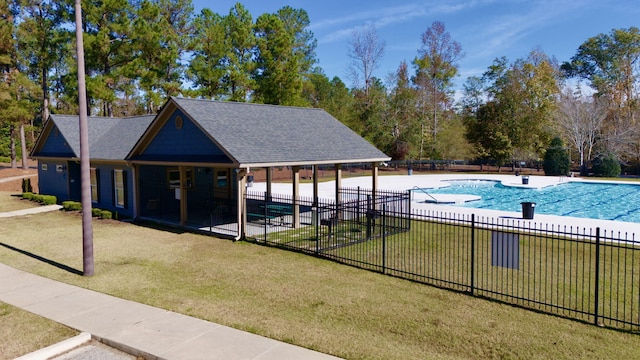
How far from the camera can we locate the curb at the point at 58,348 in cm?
749

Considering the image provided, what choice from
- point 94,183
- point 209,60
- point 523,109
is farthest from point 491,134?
point 94,183

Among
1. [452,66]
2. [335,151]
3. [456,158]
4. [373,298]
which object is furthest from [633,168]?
[373,298]

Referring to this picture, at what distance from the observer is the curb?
7.49m

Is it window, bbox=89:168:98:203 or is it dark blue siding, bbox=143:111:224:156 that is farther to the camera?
window, bbox=89:168:98:203

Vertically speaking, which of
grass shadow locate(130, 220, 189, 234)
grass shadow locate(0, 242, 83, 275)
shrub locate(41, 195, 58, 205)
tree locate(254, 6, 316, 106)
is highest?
tree locate(254, 6, 316, 106)

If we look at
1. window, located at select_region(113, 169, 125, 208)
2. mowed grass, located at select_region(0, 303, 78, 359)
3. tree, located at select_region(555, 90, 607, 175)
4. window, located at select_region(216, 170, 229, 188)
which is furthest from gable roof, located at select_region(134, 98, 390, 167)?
tree, located at select_region(555, 90, 607, 175)

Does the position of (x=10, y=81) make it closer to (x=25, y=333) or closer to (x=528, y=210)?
(x=25, y=333)

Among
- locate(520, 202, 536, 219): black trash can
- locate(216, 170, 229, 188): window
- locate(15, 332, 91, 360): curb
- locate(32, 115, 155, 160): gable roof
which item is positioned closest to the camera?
locate(15, 332, 91, 360): curb

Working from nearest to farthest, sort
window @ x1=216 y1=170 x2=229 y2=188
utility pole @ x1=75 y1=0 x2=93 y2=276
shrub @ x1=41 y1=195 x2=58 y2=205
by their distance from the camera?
utility pole @ x1=75 y1=0 x2=93 y2=276 → window @ x1=216 y1=170 x2=229 y2=188 → shrub @ x1=41 y1=195 x2=58 y2=205

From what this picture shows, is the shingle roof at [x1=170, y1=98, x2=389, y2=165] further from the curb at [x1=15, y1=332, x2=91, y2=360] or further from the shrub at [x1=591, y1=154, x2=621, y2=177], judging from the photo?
the shrub at [x1=591, y1=154, x2=621, y2=177]

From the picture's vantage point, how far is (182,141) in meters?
19.8

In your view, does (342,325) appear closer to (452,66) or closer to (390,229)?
(390,229)

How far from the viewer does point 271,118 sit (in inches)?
891

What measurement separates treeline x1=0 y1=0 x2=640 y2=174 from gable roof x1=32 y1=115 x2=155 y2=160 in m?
14.3
